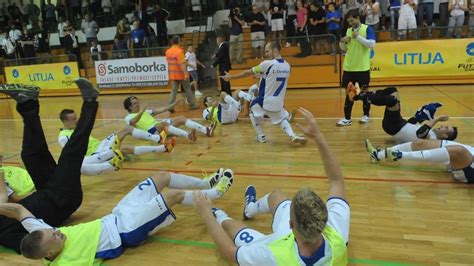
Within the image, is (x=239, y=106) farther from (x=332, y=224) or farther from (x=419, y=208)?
(x=332, y=224)

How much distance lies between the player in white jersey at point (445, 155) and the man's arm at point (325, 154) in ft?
7.79

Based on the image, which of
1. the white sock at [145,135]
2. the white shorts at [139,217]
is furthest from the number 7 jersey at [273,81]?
the white shorts at [139,217]

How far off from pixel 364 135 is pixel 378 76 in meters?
5.18

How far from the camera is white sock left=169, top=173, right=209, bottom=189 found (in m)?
4.23

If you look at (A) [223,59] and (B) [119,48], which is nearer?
(A) [223,59]

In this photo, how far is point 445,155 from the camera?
4543 mm

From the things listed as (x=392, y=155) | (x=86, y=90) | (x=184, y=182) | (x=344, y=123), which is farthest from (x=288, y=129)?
(x=86, y=90)

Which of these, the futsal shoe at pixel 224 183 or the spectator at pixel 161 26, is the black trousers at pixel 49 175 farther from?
the spectator at pixel 161 26

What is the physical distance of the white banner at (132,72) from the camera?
13.9 metres

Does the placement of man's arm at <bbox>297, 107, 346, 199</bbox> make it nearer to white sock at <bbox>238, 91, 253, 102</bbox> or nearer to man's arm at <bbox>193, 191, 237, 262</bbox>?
man's arm at <bbox>193, 191, 237, 262</bbox>

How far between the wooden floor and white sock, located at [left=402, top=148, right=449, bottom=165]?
0.29 metres

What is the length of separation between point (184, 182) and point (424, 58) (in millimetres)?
9122

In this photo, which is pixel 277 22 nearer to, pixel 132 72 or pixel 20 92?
pixel 132 72

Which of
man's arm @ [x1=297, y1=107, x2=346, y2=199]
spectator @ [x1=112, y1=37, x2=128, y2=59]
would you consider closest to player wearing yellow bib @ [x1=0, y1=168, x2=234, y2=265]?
man's arm @ [x1=297, y1=107, x2=346, y2=199]
